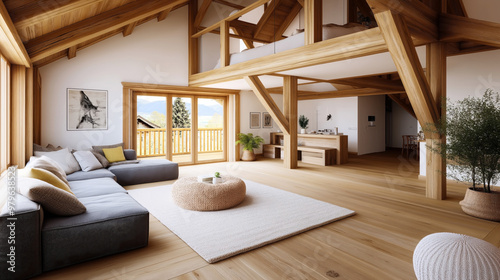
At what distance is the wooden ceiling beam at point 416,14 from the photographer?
2.77m

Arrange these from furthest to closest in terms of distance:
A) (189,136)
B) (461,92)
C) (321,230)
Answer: (189,136)
(461,92)
(321,230)

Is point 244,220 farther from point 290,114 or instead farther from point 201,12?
point 201,12

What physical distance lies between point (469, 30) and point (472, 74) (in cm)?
179

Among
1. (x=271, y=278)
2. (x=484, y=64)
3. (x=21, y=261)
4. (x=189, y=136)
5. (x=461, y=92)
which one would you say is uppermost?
(x=484, y=64)

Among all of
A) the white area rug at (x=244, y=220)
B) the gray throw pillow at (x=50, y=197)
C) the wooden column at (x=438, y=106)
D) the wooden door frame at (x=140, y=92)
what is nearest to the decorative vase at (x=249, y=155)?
the wooden door frame at (x=140, y=92)

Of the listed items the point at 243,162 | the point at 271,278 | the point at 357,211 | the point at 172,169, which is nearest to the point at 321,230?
the point at 357,211

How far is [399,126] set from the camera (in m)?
11.3

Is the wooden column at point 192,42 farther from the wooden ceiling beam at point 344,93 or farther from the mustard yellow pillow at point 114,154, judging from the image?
the wooden ceiling beam at point 344,93

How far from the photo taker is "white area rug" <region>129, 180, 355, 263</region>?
2625mm

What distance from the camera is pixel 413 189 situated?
4672mm

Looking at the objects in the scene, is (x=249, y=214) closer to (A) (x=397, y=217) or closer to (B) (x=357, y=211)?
(B) (x=357, y=211)

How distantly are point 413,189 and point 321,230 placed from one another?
8.36ft

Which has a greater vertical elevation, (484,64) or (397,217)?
(484,64)

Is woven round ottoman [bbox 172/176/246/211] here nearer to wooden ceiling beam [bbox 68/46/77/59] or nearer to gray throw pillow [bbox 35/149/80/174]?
gray throw pillow [bbox 35/149/80/174]
